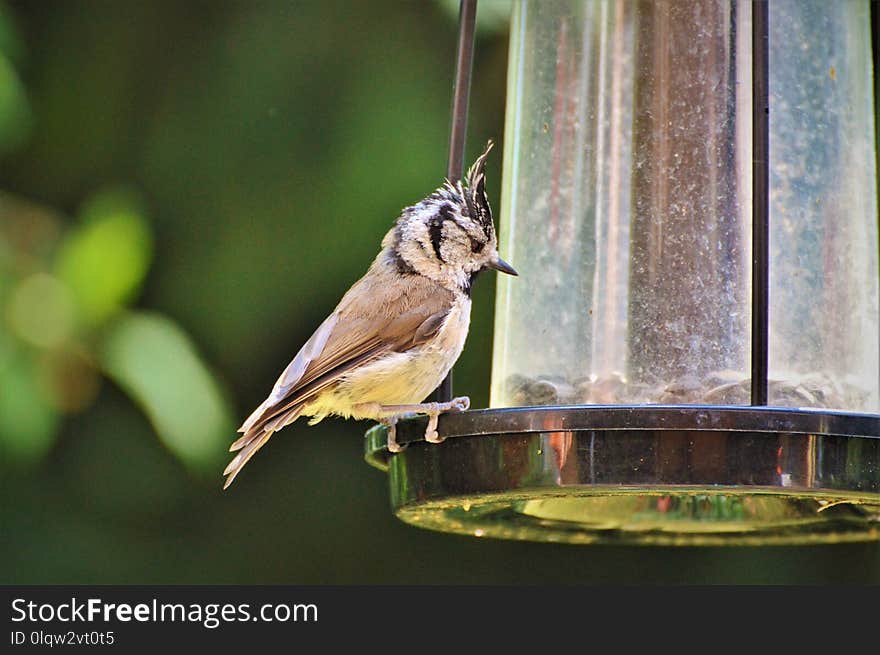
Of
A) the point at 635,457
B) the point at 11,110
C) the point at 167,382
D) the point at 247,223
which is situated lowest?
the point at 635,457

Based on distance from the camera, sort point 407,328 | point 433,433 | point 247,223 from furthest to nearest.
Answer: point 247,223 → point 407,328 → point 433,433

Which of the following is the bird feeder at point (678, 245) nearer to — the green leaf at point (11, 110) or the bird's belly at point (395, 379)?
the bird's belly at point (395, 379)

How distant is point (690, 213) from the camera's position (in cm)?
297

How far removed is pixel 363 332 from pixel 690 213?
79cm

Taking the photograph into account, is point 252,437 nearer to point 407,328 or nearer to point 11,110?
point 407,328

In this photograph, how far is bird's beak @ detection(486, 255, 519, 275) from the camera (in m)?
3.13

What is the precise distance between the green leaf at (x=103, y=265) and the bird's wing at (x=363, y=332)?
51 centimetres

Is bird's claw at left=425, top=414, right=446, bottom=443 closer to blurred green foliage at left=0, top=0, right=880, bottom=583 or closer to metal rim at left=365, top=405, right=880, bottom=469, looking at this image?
metal rim at left=365, top=405, right=880, bottom=469

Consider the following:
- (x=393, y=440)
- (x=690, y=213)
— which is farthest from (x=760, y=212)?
(x=393, y=440)

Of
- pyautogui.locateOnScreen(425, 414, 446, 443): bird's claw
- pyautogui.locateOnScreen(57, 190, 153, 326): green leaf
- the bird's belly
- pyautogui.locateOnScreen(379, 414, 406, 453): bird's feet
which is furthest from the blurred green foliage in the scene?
pyautogui.locateOnScreen(425, 414, 446, 443): bird's claw

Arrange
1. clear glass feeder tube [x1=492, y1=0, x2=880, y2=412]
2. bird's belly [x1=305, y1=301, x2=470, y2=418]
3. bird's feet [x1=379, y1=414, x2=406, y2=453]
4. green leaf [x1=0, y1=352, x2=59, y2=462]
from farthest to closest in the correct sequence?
green leaf [x1=0, y1=352, x2=59, y2=462] < bird's belly [x1=305, y1=301, x2=470, y2=418] < clear glass feeder tube [x1=492, y1=0, x2=880, y2=412] < bird's feet [x1=379, y1=414, x2=406, y2=453]

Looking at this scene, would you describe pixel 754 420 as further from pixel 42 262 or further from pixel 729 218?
pixel 42 262

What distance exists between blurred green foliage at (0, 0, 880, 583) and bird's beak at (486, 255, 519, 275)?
2.83 feet

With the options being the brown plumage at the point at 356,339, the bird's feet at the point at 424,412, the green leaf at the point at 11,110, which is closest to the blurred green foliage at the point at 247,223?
the green leaf at the point at 11,110
